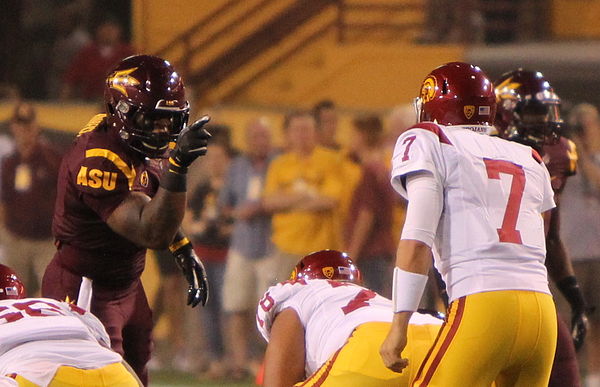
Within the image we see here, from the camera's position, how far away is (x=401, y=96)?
1069 cm

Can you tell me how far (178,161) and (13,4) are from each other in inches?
344

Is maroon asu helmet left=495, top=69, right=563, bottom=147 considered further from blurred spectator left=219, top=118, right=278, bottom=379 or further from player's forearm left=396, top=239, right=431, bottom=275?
blurred spectator left=219, top=118, right=278, bottom=379

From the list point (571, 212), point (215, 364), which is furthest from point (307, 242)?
point (571, 212)

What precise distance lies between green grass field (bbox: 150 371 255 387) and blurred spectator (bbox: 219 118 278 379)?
0.93ft

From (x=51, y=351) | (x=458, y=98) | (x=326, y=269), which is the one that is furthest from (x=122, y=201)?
(x=458, y=98)

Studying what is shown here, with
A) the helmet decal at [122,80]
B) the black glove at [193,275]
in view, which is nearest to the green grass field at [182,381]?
the black glove at [193,275]

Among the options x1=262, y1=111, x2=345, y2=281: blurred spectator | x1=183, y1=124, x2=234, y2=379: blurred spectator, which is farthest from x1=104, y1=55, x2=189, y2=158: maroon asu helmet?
x1=183, y1=124, x2=234, y2=379: blurred spectator

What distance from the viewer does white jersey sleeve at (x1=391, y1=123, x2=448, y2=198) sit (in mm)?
3674

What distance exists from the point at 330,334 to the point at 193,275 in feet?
2.54

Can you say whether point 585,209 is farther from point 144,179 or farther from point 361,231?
point 144,179

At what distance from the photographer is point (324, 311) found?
173 inches

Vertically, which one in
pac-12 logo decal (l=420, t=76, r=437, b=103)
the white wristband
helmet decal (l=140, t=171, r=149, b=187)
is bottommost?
the white wristband

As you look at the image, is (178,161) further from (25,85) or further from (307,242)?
(25,85)

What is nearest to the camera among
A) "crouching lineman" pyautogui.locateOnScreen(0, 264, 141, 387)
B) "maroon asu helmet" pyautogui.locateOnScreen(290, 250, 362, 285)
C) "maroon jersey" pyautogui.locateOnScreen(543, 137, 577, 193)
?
"crouching lineman" pyautogui.locateOnScreen(0, 264, 141, 387)
